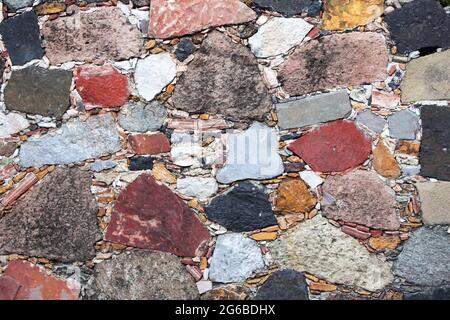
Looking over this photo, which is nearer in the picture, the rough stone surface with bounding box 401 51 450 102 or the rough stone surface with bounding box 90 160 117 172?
the rough stone surface with bounding box 401 51 450 102

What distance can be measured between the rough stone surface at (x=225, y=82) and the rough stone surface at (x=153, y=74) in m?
0.06

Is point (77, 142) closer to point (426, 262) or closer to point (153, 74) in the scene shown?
point (153, 74)

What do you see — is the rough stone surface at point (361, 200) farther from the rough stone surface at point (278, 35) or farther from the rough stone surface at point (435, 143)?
the rough stone surface at point (278, 35)

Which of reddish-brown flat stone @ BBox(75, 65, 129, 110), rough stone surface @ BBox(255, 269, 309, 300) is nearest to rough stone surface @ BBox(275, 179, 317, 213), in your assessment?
rough stone surface @ BBox(255, 269, 309, 300)

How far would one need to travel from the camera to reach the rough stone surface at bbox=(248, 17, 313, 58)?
2119 mm

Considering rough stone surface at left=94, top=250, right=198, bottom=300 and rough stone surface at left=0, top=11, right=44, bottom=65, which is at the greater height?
rough stone surface at left=0, top=11, right=44, bottom=65

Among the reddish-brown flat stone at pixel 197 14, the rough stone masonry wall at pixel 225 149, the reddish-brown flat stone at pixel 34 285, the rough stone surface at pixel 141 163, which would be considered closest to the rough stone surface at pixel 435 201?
the rough stone masonry wall at pixel 225 149

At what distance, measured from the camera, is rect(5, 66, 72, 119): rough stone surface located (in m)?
2.20

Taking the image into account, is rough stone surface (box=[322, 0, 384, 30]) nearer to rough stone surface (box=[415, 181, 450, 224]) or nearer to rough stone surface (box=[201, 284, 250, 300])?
rough stone surface (box=[415, 181, 450, 224])

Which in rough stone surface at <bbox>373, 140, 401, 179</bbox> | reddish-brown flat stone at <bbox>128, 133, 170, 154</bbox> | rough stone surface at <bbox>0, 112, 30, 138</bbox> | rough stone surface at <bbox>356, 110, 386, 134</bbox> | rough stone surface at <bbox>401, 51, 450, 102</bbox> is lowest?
rough stone surface at <bbox>373, 140, 401, 179</bbox>

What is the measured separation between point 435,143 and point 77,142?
4.67ft

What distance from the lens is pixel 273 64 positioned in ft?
7.02

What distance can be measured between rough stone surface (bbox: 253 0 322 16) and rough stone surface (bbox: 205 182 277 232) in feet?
Result: 2.29

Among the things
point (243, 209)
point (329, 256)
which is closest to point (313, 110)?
point (243, 209)
